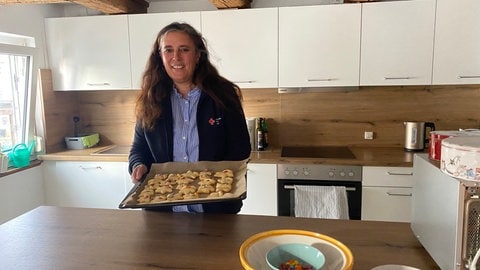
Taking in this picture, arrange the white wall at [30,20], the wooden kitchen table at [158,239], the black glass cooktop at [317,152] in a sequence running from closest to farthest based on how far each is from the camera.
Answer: the wooden kitchen table at [158,239] < the white wall at [30,20] < the black glass cooktop at [317,152]

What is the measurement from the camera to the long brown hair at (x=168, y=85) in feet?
4.98

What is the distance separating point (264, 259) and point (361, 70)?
6.25 ft

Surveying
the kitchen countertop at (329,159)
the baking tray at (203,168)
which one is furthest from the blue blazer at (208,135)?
the kitchen countertop at (329,159)

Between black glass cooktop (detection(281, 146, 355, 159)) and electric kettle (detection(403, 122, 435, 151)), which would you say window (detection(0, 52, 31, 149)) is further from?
electric kettle (detection(403, 122, 435, 151))

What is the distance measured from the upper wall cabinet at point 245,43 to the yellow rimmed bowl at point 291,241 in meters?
1.75

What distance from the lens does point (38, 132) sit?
2.80 m

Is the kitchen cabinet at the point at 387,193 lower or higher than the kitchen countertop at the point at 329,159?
lower

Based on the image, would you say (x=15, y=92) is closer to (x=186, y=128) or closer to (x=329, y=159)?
(x=186, y=128)

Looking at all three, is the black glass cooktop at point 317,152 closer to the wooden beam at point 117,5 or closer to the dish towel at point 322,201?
the dish towel at point 322,201

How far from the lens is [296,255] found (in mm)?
865

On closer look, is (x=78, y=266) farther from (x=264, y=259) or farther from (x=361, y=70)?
(x=361, y=70)

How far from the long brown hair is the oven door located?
3.30ft

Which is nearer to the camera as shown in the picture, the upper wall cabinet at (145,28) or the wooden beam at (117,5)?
the wooden beam at (117,5)

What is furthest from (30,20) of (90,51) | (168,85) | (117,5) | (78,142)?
(168,85)
